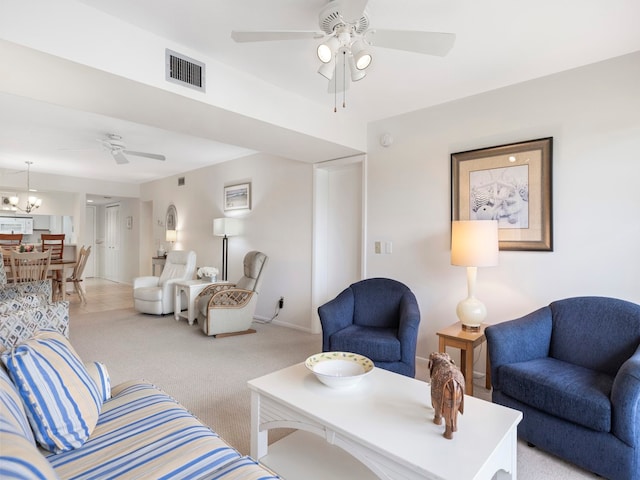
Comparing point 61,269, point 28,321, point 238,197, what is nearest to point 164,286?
point 238,197

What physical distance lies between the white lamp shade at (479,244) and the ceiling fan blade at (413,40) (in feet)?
4.16

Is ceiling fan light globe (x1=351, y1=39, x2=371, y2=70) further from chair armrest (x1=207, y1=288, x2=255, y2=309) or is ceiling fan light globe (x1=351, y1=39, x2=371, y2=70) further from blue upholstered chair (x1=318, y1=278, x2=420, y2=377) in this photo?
chair armrest (x1=207, y1=288, x2=255, y2=309)

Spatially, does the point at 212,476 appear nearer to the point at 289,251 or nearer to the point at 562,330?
the point at 562,330

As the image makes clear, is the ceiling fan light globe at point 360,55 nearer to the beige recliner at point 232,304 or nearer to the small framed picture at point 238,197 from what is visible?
the beige recliner at point 232,304

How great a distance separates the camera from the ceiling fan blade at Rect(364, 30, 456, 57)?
5.53 ft

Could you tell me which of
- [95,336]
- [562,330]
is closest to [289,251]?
[95,336]

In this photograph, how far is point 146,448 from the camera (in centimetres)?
119

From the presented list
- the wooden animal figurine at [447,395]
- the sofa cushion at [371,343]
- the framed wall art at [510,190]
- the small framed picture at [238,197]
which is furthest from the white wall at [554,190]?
the small framed picture at [238,197]

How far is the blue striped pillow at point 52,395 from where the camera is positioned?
3.84 feet

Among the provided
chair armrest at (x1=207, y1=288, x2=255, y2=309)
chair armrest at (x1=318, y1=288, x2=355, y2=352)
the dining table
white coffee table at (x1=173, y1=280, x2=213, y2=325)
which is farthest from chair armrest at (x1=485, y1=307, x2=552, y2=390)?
the dining table

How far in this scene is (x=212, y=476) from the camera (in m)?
1.07

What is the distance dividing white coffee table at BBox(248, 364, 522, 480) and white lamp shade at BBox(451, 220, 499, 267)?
44.4 inches

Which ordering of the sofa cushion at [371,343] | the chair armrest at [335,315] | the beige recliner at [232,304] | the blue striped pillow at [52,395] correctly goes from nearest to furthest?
the blue striped pillow at [52,395]
the sofa cushion at [371,343]
the chair armrest at [335,315]
the beige recliner at [232,304]

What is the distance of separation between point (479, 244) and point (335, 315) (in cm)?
124
